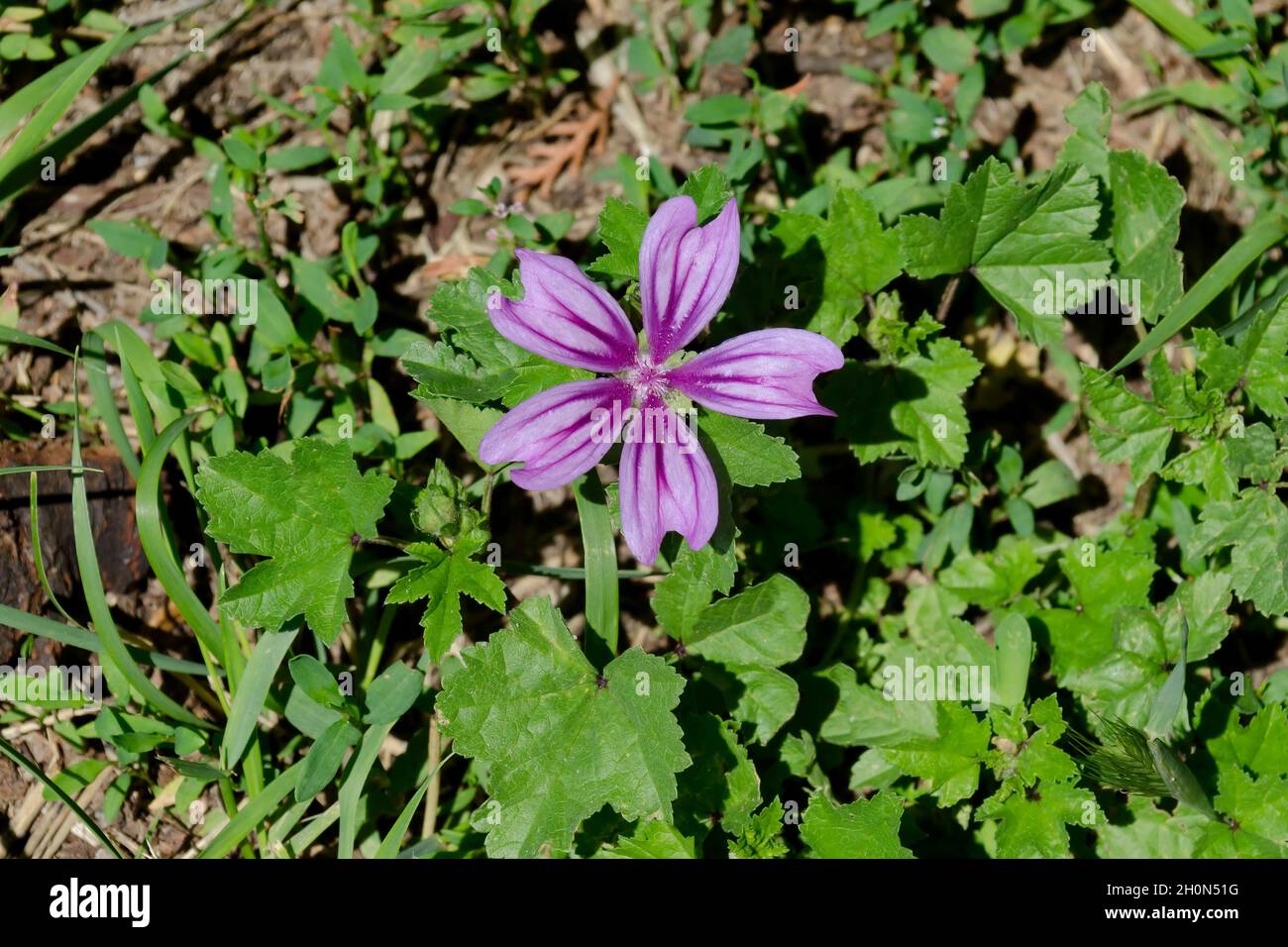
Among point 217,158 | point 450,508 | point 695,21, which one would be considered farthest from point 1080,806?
point 217,158

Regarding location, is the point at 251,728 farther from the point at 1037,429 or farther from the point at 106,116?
the point at 1037,429

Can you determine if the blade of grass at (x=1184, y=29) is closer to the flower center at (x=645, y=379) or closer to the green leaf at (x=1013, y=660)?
the green leaf at (x=1013, y=660)

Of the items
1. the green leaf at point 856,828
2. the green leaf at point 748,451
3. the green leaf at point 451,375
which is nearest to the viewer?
the green leaf at point 748,451

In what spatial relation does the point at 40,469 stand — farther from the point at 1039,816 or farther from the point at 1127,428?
the point at 1127,428

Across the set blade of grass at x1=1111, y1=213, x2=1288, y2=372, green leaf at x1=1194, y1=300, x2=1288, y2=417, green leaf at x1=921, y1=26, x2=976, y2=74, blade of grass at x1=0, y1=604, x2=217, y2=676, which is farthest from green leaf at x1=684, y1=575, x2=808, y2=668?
green leaf at x1=921, y1=26, x2=976, y2=74

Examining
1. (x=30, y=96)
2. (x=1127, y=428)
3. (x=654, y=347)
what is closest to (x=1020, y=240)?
(x=1127, y=428)

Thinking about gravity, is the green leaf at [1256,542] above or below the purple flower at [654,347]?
below

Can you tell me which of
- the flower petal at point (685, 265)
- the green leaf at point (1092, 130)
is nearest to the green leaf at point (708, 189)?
the flower petal at point (685, 265)
